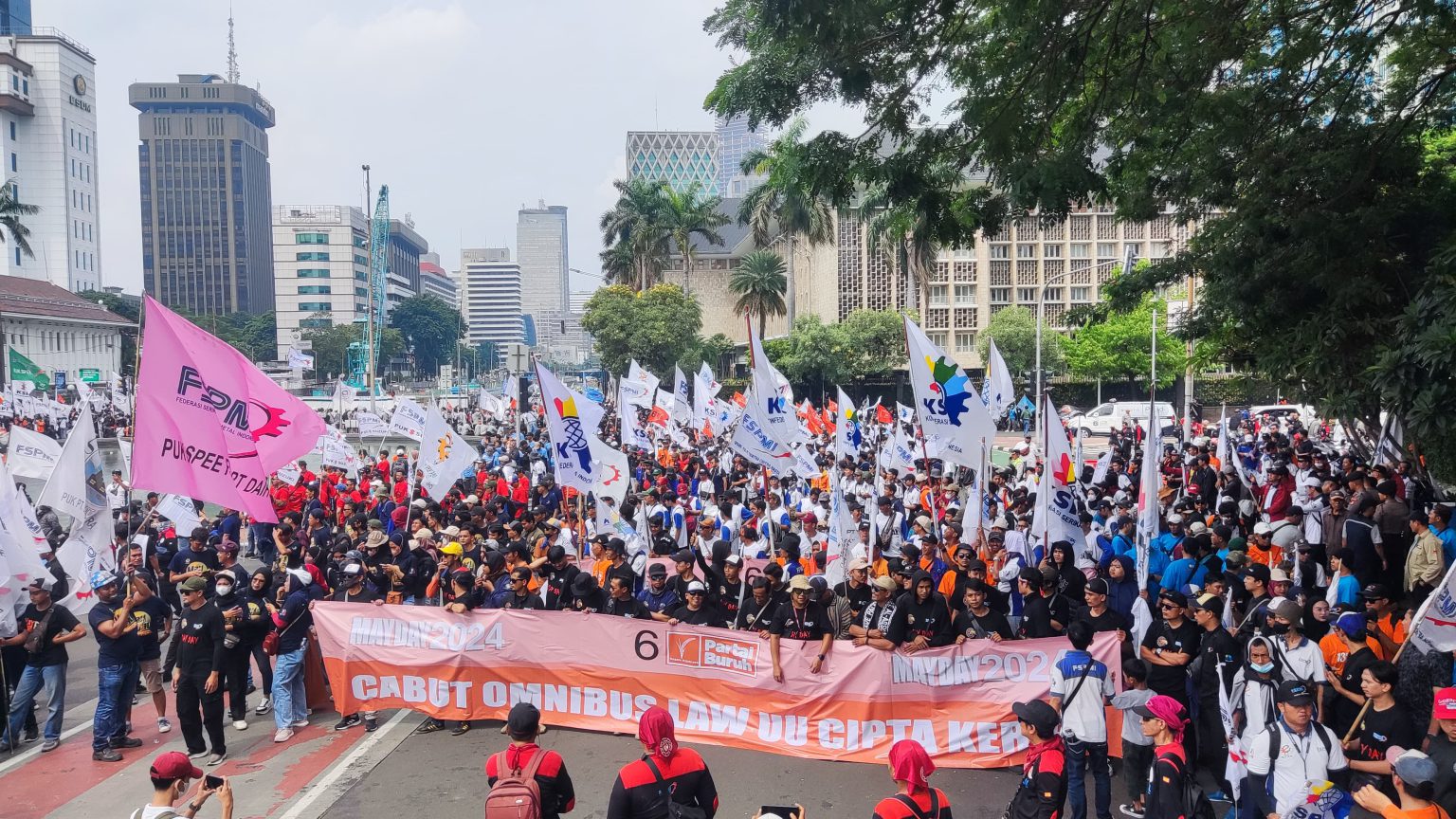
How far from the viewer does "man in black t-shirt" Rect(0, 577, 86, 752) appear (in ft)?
28.0

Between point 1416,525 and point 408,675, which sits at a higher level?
point 1416,525

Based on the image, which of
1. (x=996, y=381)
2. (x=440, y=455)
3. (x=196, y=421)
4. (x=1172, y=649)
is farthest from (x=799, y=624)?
(x=996, y=381)

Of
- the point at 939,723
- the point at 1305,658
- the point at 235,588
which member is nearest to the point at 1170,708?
the point at 1305,658

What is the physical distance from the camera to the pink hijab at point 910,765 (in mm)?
4547

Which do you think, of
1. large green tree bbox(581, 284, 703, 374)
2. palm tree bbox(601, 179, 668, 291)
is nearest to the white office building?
palm tree bbox(601, 179, 668, 291)

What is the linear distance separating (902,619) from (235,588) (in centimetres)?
571

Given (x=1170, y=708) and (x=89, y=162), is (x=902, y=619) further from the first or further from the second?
(x=89, y=162)

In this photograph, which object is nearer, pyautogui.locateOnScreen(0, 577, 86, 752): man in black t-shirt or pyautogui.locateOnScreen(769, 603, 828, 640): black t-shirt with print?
pyautogui.locateOnScreen(769, 603, 828, 640): black t-shirt with print

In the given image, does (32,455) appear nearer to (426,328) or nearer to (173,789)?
(173,789)

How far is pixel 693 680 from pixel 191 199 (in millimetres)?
170248

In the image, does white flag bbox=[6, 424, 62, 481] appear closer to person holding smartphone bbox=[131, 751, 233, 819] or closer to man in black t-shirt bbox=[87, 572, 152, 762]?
man in black t-shirt bbox=[87, 572, 152, 762]

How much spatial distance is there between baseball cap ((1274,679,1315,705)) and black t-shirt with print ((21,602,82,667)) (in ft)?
29.9

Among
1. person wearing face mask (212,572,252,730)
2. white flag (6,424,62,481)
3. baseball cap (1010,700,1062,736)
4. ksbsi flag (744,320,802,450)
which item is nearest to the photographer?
baseball cap (1010,700,1062,736)

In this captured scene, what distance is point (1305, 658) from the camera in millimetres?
6645
